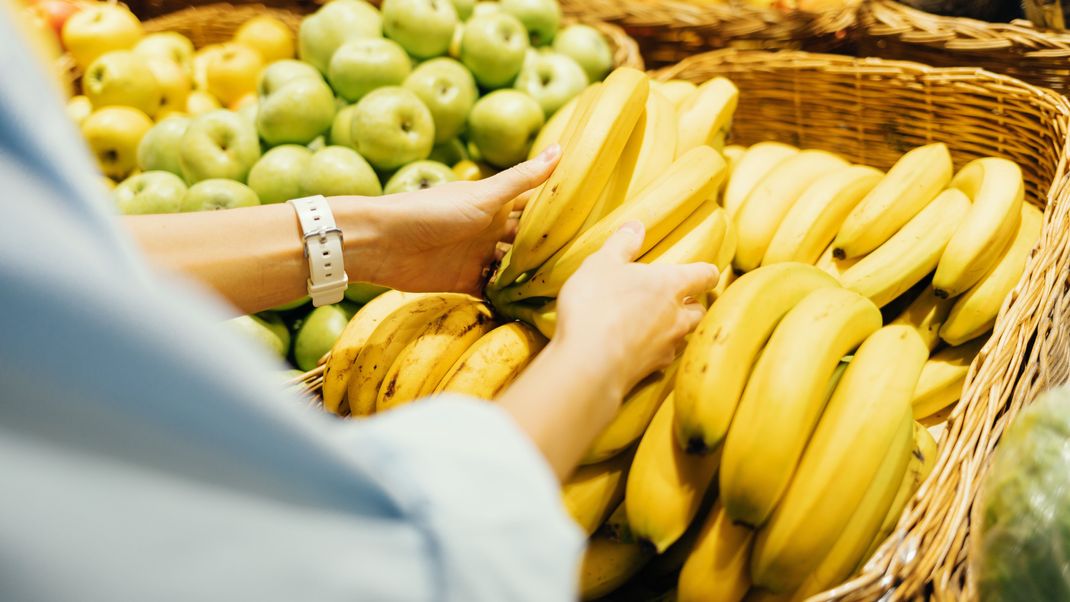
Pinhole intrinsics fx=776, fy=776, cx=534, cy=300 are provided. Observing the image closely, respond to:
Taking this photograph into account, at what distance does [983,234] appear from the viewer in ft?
3.66

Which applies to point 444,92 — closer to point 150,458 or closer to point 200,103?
point 200,103

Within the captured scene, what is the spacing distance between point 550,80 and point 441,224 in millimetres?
792

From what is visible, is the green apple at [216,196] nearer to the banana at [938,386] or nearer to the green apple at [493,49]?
the green apple at [493,49]

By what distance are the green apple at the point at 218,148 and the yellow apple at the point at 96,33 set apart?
0.75m

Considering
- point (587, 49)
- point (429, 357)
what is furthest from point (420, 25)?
point (429, 357)

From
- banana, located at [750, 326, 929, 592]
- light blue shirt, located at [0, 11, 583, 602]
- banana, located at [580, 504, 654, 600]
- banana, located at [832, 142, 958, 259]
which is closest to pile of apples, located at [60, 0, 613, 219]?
banana, located at [832, 142, 958, 259]

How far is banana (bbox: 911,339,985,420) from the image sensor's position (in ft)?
3.60

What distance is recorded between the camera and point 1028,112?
1.36 meters

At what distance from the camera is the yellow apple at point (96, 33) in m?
2.15

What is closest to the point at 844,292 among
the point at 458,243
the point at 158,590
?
the point at 458,243

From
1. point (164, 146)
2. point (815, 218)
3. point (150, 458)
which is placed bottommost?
point (164, 146)

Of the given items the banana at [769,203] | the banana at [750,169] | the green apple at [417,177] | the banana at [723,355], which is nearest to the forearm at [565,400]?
the banana at [723,355]

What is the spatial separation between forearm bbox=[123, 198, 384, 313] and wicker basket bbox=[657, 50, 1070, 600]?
781 mm

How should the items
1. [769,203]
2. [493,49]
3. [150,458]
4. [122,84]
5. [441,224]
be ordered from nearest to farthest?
[150,458]
[441,224]
[769,203]
[493,49]
[122,84]
